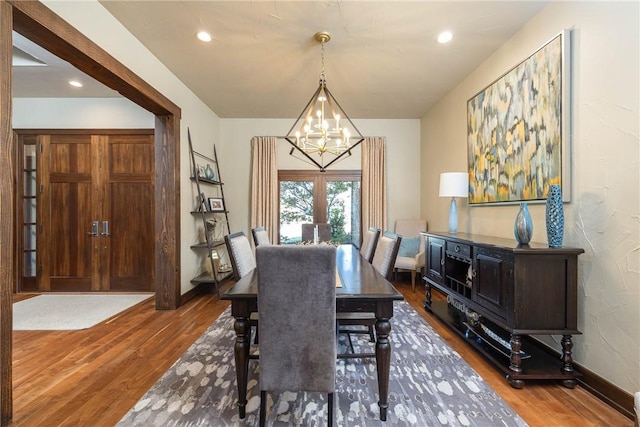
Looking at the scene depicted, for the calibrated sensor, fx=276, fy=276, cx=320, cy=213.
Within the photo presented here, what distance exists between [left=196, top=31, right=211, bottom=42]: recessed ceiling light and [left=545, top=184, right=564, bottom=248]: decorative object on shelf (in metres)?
3.13

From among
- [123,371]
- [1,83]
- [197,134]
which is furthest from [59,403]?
[197,134]

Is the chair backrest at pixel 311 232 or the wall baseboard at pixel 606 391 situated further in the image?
the chair backrest at pixel 311 232

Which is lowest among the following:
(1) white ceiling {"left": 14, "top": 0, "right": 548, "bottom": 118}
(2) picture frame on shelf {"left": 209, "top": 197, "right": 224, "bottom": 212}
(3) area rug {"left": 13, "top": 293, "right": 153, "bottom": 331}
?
(3) area rug {"left": 13, "top": 293, "right": 153, "bottom": 331}

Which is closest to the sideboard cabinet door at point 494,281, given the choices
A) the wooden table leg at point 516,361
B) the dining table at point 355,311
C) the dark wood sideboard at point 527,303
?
the dark wood sideboard at point 527,303

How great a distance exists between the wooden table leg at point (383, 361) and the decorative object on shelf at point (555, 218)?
1336 mm

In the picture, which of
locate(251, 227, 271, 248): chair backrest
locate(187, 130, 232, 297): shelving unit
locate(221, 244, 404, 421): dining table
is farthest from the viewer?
locate(187, 130, 232, 297): shelving unit

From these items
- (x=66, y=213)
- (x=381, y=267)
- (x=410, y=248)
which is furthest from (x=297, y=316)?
(x=66, y=213)

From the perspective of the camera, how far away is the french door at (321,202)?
202 inches

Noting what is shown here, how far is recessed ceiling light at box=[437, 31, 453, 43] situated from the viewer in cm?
256

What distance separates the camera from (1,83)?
1.48 metres

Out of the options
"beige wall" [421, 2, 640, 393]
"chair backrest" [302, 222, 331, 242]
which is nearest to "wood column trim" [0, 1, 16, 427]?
"chair backrest" [302, 222, 331, 242]

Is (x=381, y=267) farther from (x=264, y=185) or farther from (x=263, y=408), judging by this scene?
(x=264, y=185)

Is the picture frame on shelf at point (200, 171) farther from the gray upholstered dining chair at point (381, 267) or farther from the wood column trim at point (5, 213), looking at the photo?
the gray upholstered dining chair at point (381, 267)

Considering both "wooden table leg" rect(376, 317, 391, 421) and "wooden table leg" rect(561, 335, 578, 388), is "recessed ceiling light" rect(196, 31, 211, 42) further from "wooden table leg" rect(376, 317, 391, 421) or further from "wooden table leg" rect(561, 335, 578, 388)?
"wooden table leg" rect(561, 335, 578, 388)
